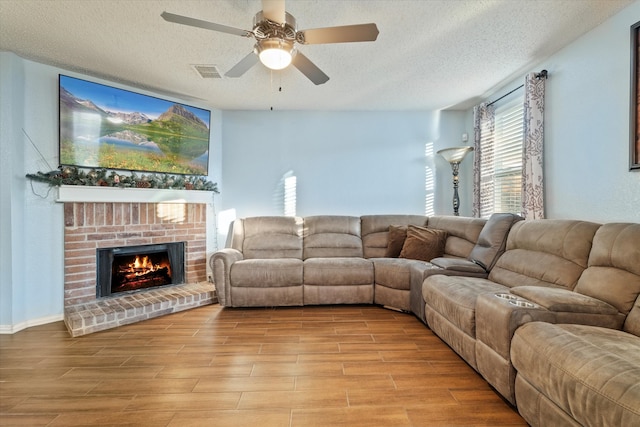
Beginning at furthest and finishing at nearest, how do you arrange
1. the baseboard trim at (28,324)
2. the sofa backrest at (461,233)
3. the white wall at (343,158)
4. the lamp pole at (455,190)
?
the lamp pole at (455,190), the sofa backrest at (461,233), the baseboard trim at (28,324), the white wall at (343,158)

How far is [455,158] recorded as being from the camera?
4.05 metres

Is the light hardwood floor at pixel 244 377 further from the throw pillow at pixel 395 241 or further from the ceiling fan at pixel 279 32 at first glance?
the ceiling fan at pixel 279 32

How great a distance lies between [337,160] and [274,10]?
2958 mm

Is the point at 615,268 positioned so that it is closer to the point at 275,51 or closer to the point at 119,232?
the point at 275,51

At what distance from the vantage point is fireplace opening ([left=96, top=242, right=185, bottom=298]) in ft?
11.2

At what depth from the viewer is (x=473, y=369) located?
214 centimetres

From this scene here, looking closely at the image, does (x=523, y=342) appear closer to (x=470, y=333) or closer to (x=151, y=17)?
(x=470, y=333)

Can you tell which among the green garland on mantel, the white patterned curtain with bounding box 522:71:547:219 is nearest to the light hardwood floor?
the green garland on mantel

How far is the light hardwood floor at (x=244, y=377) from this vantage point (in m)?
1.67

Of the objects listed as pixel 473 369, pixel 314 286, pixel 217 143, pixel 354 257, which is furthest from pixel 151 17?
pixel 473 369

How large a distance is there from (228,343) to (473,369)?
190 cm

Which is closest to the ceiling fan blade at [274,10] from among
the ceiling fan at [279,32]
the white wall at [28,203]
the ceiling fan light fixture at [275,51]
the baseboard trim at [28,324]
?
the ceiling fan at [279,32]

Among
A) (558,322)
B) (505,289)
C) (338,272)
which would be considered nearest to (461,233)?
(505,289)

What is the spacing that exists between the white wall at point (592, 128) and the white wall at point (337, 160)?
5.69ft
